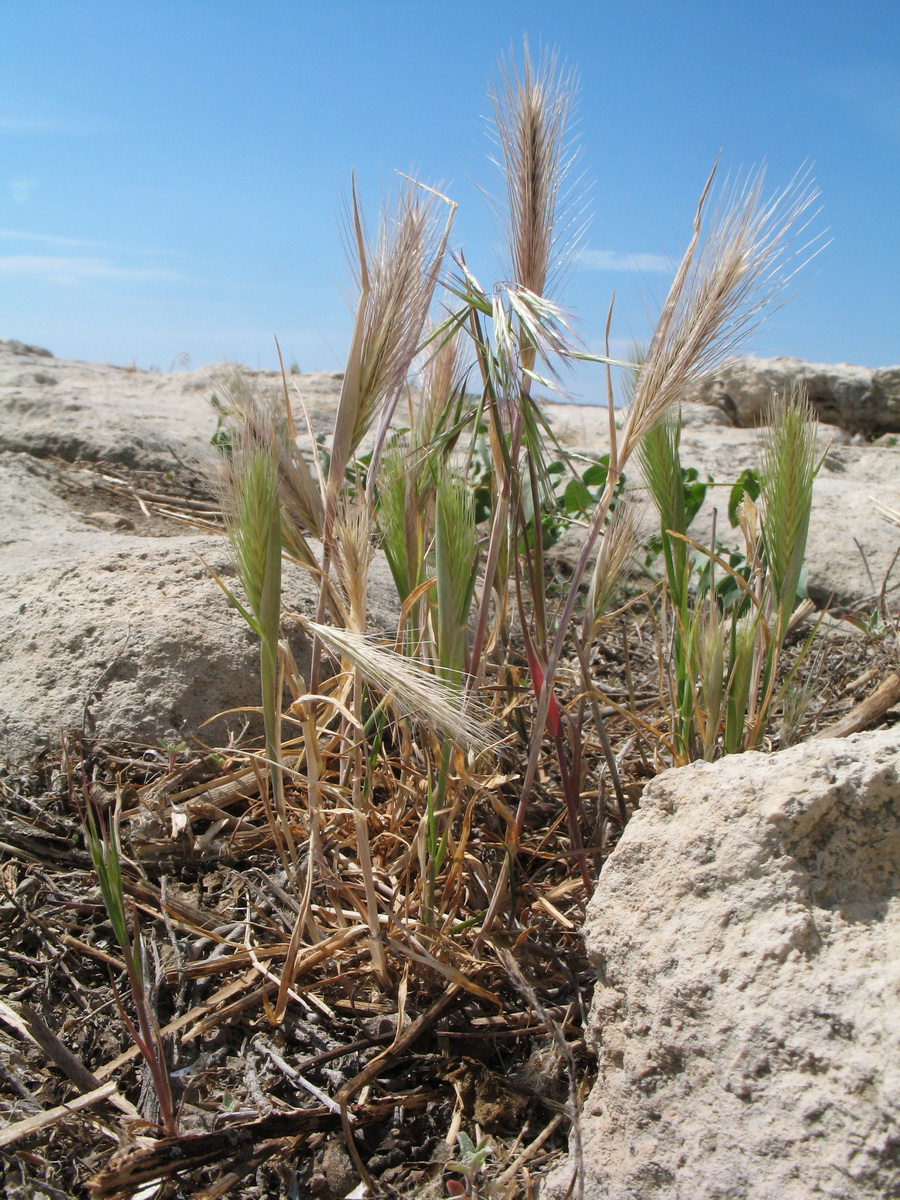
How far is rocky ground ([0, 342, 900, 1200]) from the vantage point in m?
0.83

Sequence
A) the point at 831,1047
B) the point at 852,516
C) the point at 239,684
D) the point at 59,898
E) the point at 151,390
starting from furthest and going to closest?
1. the point at 151,390
2. the point at 852,516
3. the point at 239,684
4. the point at 59,898
5. the point at 831,1047

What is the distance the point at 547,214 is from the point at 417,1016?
1121 mm

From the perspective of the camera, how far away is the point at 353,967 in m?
1.33

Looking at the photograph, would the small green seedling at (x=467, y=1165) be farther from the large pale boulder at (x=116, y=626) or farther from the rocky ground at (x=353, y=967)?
the large pale boulder at (x=116, y=626)

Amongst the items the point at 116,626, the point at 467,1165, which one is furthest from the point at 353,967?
the point at 116,626

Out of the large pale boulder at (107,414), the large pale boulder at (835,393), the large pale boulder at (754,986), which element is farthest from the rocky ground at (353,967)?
the large pale boulder at (835,393)

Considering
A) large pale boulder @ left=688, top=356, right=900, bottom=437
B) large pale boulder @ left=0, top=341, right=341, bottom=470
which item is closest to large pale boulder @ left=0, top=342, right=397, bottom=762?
large pale boulder @ left=0, top=341, right=341, bottom=470

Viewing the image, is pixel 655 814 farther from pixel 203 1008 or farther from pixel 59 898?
pixel 59 898

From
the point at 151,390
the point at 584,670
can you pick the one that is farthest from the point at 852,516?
the point at 151,390

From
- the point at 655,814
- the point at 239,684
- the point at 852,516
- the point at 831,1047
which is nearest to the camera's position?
the point at 831,1047

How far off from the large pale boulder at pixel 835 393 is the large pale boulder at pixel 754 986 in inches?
185

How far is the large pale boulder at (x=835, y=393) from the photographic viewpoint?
17.3 feet

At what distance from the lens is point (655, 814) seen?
107 cm

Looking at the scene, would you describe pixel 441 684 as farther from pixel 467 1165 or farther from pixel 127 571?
pixel 127 571
